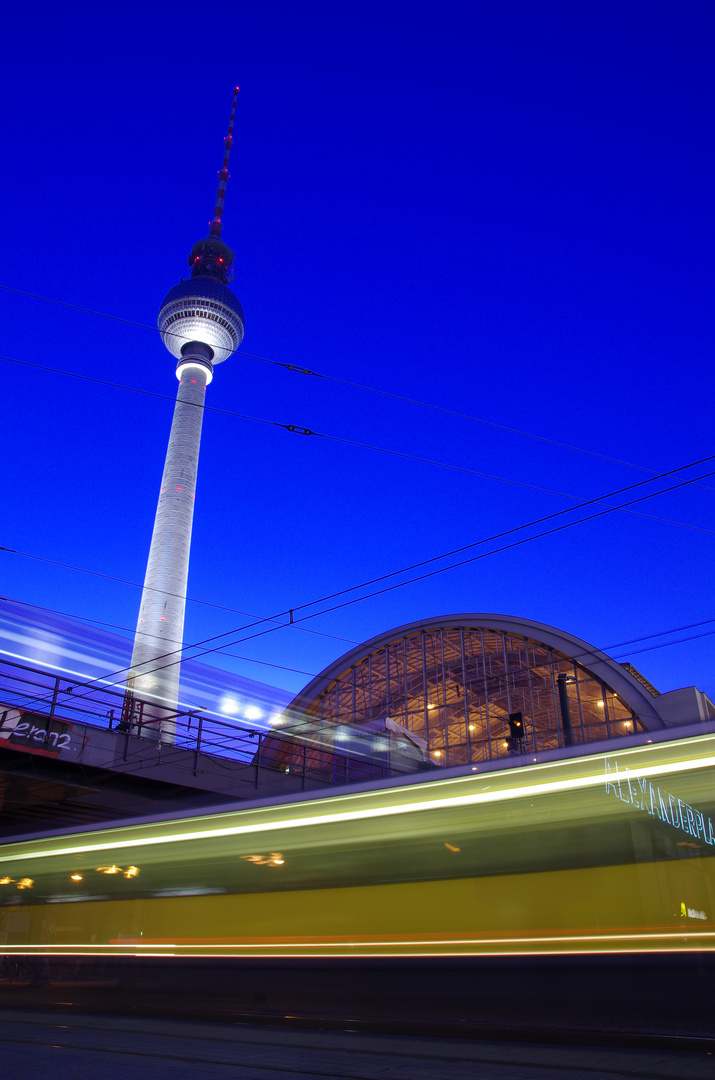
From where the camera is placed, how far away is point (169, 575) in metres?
59.0

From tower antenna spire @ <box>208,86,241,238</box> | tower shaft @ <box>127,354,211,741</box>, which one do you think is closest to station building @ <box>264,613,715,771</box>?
tower shaft @ <box>127,354,211,741</box>

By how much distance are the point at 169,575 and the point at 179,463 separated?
31.7ft

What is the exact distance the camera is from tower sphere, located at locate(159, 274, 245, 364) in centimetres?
7575

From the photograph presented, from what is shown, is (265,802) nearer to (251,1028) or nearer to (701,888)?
(251,1028)

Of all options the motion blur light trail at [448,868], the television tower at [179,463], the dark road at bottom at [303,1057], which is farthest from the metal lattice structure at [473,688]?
the dark road at bottom at [303,1057]

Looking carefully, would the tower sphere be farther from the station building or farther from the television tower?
the station building

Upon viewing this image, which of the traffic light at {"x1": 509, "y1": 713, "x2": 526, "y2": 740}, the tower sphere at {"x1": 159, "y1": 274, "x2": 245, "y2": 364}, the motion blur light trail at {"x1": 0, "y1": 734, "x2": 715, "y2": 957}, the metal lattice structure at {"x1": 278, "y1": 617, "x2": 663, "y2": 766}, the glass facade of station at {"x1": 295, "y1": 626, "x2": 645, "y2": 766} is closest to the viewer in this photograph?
the motion blur light trail at {"x1": 0, "y1": 734, "x2": 715, "y2": 957}

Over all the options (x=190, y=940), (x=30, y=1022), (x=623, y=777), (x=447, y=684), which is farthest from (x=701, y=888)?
(x=447, y=684)

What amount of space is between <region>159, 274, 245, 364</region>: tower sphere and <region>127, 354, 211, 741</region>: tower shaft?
12.6 meters

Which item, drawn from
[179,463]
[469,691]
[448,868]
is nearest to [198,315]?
[179,463]

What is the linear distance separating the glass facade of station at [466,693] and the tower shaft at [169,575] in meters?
14.9

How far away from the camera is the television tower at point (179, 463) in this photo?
56375 mm

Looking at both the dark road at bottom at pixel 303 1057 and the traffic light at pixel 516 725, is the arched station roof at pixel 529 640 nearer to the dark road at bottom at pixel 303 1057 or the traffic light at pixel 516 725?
the traffic light at pixel 516 725

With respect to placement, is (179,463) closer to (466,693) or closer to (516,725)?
(466,693)
